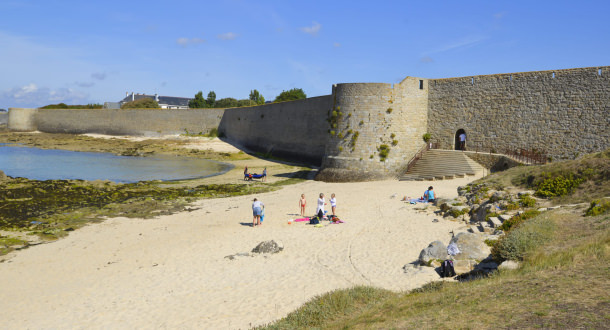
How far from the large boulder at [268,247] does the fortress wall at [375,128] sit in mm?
14079

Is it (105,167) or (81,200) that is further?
(105,167)

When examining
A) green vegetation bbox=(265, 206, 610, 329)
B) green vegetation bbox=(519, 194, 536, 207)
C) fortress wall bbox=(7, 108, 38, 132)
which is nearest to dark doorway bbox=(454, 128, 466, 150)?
green vegetation bbox=(519, 194, 536, 207)

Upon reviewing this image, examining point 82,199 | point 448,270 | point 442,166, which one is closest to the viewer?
point 448,270

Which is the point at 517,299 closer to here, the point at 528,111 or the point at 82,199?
the point at 528,111

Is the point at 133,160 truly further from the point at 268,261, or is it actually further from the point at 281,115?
the point at 268,261

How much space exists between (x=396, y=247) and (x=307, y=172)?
1995cm

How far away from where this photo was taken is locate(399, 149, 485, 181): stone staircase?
23.3m

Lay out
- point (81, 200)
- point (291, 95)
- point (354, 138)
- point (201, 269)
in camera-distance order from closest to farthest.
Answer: point (201, 269) < point (81, 200) < point (354, 138) < point (291, 95)

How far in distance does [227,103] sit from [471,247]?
82273 millimetres

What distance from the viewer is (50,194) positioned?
22594mm

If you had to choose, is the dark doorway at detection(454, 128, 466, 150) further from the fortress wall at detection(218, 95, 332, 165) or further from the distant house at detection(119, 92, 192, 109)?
the distant house at detection(119, 92, 192, 109)

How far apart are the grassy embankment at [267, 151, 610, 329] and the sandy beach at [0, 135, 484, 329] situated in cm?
139

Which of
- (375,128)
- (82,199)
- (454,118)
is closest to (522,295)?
(375,128)

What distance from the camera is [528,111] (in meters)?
22.9
